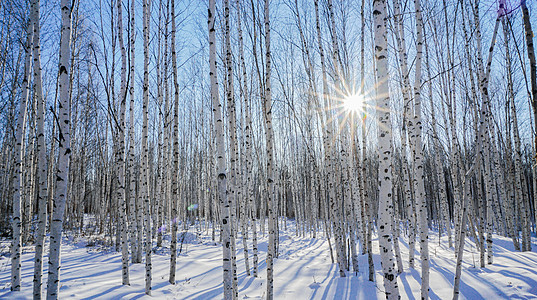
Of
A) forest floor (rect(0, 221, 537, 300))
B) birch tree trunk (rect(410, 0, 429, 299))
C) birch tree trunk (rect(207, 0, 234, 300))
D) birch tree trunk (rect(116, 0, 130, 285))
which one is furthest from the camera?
birch tree trunk (rect(116, 0, 130, 285))

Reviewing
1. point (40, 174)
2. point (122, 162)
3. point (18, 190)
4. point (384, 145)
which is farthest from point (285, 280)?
point (18, 190)

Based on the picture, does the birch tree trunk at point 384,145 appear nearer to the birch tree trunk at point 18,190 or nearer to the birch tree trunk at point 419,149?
the birch tree trunk at point 419,149

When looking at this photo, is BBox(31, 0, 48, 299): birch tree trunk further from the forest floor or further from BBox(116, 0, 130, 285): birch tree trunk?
BBox(116, 0, 130, 285): birch tree trunk

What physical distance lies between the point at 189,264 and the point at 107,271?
199cm

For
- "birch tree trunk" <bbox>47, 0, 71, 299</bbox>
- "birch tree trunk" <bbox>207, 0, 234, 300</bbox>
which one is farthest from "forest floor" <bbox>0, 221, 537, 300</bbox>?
"birch tree trunk" <bbox>207, 0, 234, 300</bbox>

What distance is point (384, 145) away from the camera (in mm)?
2818

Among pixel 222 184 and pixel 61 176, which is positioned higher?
pixel 61 176

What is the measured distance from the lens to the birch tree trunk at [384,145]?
272cm

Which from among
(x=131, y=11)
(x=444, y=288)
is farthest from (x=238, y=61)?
(x=444, y=288)

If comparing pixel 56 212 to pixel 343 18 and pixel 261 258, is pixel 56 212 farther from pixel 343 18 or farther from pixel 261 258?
pixel 261 258

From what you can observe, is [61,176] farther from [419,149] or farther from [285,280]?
[285,280]

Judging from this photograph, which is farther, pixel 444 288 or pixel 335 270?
pixel 335 270

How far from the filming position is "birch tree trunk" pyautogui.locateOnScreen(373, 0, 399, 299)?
8.92ft

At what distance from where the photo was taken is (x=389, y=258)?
8.93ft
